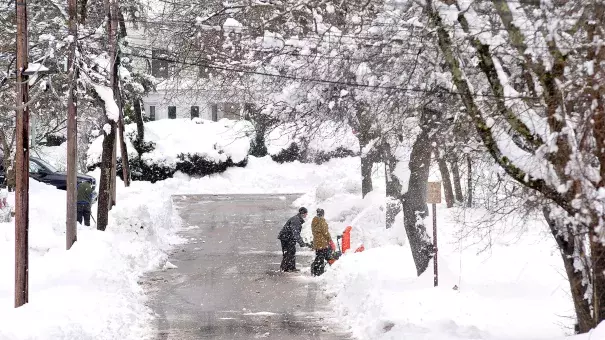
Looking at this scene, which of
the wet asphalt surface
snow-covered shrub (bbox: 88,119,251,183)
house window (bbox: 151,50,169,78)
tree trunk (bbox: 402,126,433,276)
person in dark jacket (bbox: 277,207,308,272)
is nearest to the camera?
the wet asphalt surface

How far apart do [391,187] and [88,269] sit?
319 inches

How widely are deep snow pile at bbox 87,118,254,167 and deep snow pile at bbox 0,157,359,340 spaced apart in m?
9.68

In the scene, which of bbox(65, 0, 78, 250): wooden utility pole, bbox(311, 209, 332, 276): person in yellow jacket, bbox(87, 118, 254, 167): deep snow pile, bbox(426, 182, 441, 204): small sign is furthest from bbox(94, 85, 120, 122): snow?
bbox(87, 118, 254, 167): deep snow pile

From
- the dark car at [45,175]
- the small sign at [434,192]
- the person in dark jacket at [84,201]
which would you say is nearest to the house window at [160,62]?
the person in dark jacket at [84,201]

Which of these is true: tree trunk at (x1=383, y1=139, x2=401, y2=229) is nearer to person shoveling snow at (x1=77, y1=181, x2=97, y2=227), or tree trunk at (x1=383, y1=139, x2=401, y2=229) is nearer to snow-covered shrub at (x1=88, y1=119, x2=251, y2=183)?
person shoveling snow at (x1=77, y1=181, x2=97, y2=227)

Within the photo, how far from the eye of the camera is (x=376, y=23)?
14109 mm

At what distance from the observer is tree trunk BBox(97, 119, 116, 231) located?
22500 mm

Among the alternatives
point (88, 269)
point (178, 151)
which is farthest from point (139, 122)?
point (88, 269)

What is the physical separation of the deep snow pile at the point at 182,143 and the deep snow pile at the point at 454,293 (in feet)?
76.9

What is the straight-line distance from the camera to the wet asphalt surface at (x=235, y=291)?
14266 millimetres

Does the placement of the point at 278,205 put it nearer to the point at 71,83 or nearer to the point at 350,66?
the point at 71,83

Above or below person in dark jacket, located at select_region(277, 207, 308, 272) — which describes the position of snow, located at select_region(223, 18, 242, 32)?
above

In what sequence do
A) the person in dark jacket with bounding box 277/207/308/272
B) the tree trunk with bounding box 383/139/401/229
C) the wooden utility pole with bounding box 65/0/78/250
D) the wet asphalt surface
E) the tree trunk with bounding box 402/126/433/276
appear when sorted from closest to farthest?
the wet asphalt surface < the tree trunk with bounding box 402/126/433/276 < the tree trunk with bounding box 383/139/401/229 < the wooden utility pole with bounding box 65/0/78/250 < the person in dark jacket with bounding box 277/207/308/272

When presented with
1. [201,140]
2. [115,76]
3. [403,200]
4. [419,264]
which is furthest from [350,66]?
[201,140]
